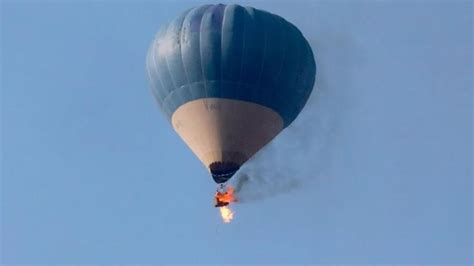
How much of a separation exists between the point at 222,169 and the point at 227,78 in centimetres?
290

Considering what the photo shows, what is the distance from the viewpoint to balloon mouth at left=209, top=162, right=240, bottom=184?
57.6 m

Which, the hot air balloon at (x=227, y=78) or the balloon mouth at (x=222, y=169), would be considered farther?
the balloon mouth at (x=222, y=169)

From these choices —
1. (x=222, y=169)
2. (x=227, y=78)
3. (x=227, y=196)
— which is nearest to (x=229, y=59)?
(x=227, y=78)

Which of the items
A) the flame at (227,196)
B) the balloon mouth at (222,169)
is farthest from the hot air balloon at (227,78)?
the flame at (227,196)

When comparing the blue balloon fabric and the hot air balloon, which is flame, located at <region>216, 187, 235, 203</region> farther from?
the blue balloon fabric

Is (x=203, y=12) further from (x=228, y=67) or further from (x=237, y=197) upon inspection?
(x=237, y=197)

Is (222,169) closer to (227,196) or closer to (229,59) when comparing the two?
(227,196)

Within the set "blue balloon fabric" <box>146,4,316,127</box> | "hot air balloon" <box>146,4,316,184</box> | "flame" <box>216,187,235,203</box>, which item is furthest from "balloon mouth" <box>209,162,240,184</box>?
"blue balloon fabric" <box>146,4,316,127</box>

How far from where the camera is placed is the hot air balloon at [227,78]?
57.2 m

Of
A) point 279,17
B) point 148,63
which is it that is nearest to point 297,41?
point 279,17

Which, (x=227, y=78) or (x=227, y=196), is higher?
(x=227, y=78)

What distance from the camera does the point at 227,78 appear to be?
57188 millimetres

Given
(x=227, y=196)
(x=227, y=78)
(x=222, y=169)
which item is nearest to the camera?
(x=227, y=78)

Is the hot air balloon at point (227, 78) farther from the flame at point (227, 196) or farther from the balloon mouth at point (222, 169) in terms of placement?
the flame at point (227, 196)
